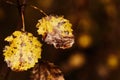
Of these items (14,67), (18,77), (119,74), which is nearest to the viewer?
(14,67)

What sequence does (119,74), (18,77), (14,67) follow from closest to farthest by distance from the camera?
(14,67)
(18,77)
(119,74)

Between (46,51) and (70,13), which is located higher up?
(70,13)

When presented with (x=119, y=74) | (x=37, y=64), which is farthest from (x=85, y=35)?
(x=37, y=64)

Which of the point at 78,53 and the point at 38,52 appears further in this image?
the point at 78,53

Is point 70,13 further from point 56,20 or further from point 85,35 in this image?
point 56,20

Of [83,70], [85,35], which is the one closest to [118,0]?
[85,35]

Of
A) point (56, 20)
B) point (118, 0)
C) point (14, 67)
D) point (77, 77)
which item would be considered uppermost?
point (118, 0)

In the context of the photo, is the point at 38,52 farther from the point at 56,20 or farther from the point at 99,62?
the point at 99,62
